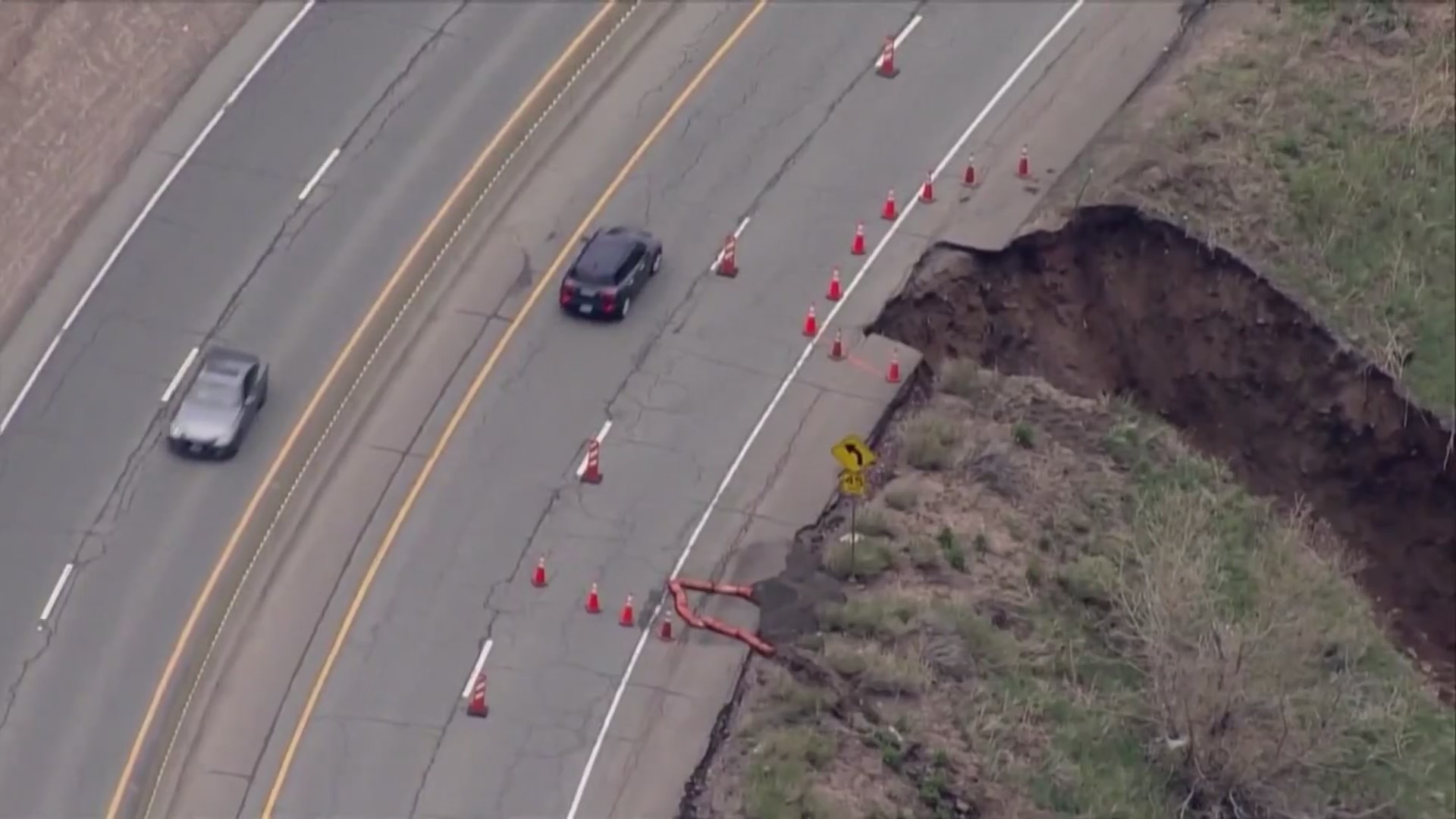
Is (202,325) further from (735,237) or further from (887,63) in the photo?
(887,63)

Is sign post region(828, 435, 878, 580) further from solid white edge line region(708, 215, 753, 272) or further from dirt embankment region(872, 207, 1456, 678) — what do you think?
solid white edge line region(708, 215, 753, 272)

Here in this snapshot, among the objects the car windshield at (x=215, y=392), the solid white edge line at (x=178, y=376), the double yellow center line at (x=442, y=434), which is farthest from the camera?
the solid white edge line at (x=178, y=376)

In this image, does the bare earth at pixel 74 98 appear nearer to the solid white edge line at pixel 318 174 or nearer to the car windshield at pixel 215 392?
the solid white edge line at pixel 318 174

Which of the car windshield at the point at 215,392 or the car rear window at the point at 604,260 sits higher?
the car rear window at the point at 604,260

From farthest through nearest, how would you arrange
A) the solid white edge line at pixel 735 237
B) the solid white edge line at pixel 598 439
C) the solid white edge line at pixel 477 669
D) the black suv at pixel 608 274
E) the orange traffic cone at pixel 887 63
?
the orange traffic cone at pixel 887 63, the solid white edge line at pixel 735 237, the black suv at pixel 608 274, the solid white edge line at pixel 598 439, the solid white edge line at pixel 477 669

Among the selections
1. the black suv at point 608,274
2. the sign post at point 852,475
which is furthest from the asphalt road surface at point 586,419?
the sign post at point 852,475

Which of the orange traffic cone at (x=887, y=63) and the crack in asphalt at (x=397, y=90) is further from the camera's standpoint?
the orange traffic cone at (x=887, y=63)

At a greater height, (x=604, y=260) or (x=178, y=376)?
(x=604, y=260)

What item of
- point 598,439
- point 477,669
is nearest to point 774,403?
point 598,439
